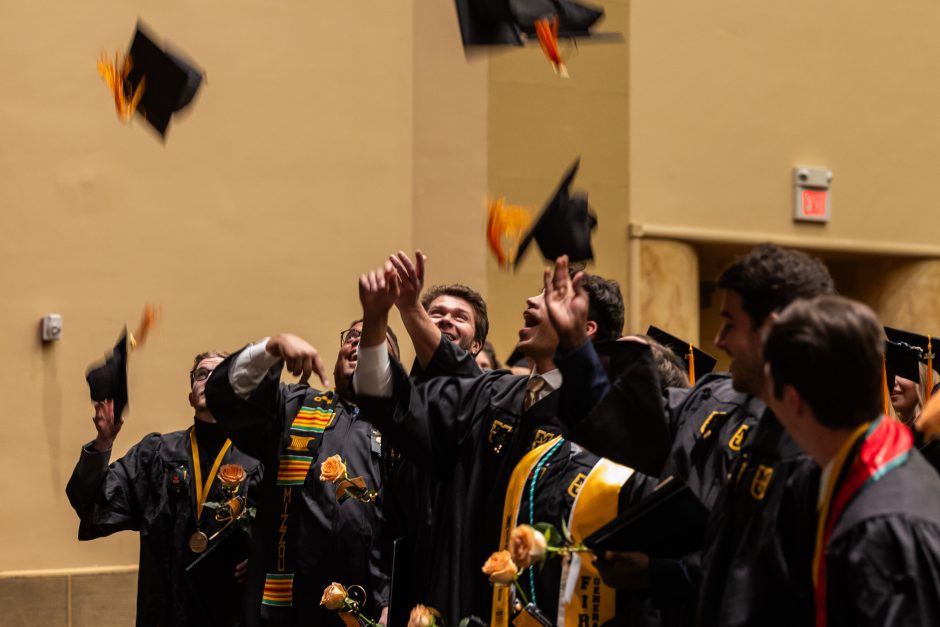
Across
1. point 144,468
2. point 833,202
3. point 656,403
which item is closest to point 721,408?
point 656,403

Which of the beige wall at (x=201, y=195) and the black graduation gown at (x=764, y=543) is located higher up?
the beige wall at (x=201, y=195)

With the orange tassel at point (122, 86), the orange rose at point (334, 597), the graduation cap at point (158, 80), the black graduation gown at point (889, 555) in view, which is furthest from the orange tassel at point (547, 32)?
the black graduation gown at point (889, 555)

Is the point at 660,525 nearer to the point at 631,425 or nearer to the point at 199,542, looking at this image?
the point at 631,425

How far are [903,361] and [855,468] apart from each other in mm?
3256

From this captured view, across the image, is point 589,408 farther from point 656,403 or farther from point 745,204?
point 745,204

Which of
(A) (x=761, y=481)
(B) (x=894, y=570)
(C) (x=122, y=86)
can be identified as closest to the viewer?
(B) (x=894, y=570)

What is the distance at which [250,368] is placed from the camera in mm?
5000

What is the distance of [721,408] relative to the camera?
372 centimetres

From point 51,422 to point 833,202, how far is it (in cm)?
608

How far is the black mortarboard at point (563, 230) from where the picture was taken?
4883mm

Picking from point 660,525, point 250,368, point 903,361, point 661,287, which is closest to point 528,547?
point 660,525

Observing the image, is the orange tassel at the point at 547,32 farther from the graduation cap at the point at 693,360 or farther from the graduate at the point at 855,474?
the graduate at the point at 855,474

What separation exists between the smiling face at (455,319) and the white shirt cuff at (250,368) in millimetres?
733

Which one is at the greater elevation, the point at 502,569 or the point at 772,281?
the point at 772,281
